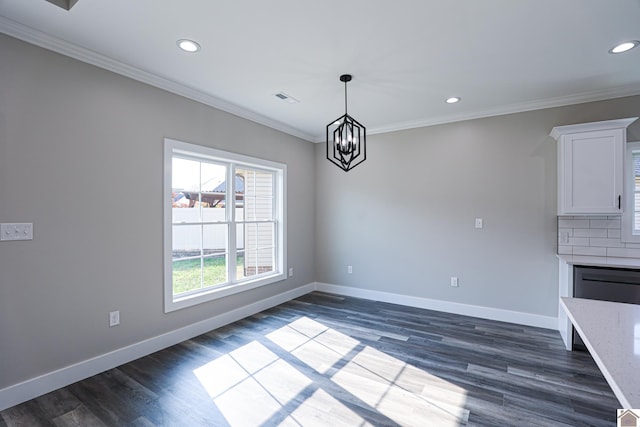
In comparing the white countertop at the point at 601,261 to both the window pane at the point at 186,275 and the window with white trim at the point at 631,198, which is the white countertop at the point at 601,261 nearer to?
the window with white trim at the point at 631,198

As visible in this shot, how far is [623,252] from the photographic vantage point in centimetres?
330

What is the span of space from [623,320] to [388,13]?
2124 mm

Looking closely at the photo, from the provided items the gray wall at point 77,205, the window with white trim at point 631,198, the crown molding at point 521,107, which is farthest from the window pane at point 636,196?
the gray wall at point 77,205

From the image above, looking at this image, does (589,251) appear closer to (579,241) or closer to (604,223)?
(579,241)

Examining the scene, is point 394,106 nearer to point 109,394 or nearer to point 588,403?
point 588,403

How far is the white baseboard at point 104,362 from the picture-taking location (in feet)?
7.27

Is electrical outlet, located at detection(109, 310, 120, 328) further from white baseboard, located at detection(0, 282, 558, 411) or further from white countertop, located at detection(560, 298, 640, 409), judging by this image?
white countertop, located at detection(560, 298, 640, 409)

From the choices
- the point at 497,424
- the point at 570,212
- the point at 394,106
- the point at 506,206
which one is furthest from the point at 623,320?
the point at 394,106

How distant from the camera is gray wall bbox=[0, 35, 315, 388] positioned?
2225 millimetres

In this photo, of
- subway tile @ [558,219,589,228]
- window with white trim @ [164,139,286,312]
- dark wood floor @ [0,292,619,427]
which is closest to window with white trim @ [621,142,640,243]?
subway tile @ [558,219,589,228]

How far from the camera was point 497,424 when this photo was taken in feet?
6.68

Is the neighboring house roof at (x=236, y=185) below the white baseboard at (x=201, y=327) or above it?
above

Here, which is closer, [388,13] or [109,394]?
[388,13]

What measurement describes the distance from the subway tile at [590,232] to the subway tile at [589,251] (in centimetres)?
15
